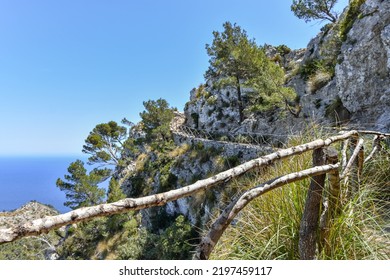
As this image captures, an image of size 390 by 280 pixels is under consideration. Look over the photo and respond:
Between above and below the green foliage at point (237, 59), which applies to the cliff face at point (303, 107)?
below

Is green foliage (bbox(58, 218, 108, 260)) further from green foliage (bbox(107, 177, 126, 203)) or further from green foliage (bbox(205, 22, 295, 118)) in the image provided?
green foliage (bbox(205, 22, 295, 118))

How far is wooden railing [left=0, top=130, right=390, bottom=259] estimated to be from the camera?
745 mm

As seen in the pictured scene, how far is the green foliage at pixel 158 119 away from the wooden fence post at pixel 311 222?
27534mm

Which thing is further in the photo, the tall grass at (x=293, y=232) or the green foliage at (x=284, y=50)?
the green foliage at (x=284, y=50)

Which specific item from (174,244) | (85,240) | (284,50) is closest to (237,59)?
(284,50)

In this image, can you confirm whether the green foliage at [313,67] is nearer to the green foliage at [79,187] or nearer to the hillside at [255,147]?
the hillside at [255,147]

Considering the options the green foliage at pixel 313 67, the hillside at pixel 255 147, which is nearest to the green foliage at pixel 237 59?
the hillside at pixel 255 147

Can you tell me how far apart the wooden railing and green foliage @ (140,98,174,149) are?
2753cm

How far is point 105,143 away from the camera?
34.0m

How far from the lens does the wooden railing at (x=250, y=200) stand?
0.75 metres

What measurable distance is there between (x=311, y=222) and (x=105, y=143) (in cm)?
3517
